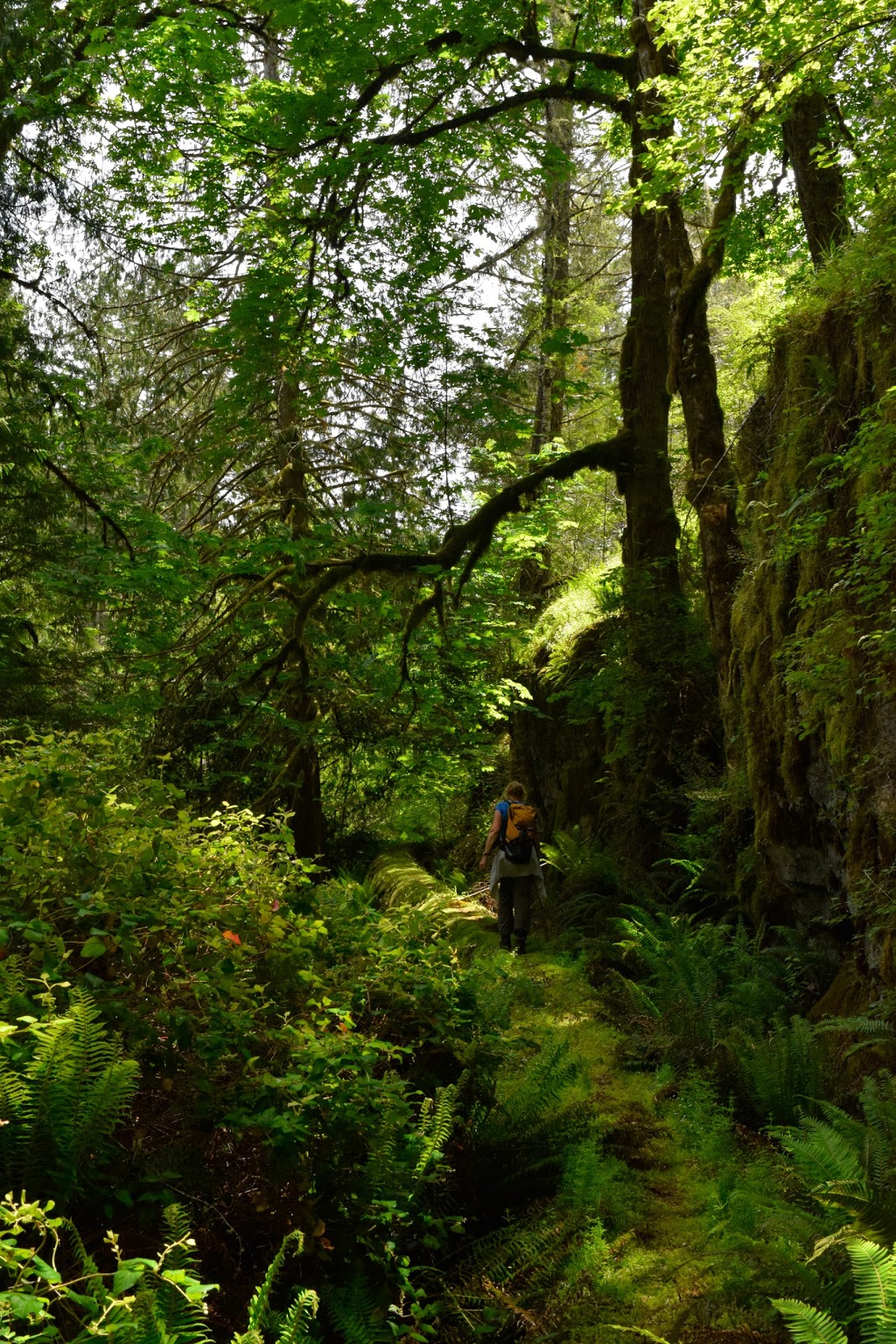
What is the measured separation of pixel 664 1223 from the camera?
4438 mm

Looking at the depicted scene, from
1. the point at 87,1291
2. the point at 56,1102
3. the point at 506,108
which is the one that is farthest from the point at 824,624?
the point at 506,108

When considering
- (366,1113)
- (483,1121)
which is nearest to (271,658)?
(483,1121)

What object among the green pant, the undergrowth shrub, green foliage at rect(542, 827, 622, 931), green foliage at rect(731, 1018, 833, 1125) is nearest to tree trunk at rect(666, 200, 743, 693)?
green foliage at rect(542, 827, 622, 931)

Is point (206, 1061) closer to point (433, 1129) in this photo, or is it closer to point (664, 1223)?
point (433, 1129)

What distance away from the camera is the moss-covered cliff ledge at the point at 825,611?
18.9 ft

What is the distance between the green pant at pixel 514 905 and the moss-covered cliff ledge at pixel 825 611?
2333mm

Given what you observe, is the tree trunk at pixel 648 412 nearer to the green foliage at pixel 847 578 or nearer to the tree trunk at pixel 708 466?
the tree trunk at pixel 708 466

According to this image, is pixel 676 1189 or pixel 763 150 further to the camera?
pixel 763 150

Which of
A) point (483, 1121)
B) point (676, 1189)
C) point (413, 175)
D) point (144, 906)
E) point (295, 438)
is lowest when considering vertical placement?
point (676, 1189)

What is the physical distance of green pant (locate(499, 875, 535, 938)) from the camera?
33.2 feet

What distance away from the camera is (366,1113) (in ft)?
12.1

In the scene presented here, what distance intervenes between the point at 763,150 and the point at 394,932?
8411 millimetres

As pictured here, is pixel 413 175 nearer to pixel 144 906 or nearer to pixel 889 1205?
pixel 144 906

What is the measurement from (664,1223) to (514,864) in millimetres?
5505
